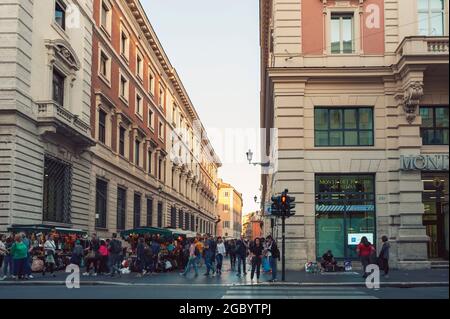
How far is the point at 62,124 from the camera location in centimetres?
2745

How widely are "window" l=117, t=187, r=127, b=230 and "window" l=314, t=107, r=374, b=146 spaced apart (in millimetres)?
18268

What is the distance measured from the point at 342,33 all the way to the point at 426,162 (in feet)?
22.7

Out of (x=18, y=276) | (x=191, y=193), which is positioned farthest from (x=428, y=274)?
(x=191, y=193)

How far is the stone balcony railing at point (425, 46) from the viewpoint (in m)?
24.6

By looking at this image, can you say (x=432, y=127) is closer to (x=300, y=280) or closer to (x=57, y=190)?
(x=300, y=280)

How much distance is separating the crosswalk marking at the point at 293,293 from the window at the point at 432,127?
10450 mm

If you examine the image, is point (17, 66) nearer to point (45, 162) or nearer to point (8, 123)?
point (8, 123)

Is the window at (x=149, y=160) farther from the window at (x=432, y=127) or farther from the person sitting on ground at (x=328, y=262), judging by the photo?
the window at (x=432, y=127)

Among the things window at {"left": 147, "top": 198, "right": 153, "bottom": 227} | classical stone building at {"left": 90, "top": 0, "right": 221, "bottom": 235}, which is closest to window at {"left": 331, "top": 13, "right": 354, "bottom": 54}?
classical stone building at {"left": 90, "top": 0, "right": 221, "bottom": 235}

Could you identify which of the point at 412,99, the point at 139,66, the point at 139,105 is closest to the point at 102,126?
the point at 139,105

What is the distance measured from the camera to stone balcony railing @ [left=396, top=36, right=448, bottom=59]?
24594mm

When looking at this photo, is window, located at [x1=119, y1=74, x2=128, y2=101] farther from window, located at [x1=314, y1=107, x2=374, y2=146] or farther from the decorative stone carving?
the decorative stone carving

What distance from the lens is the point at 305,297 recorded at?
619 inches

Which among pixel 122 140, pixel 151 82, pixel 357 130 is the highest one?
pixel 151 82
